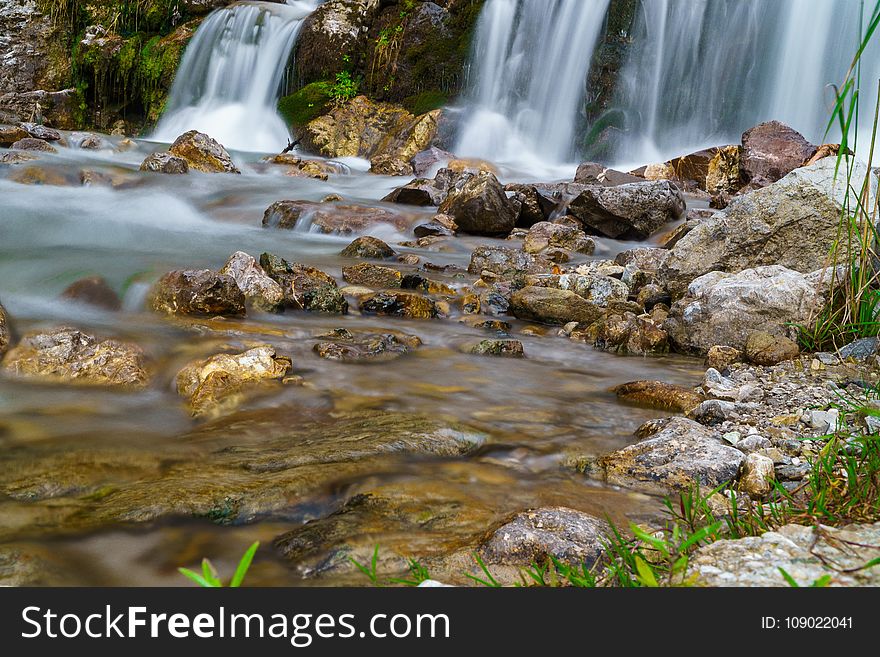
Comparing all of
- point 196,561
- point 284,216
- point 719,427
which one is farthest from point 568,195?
point 196,561

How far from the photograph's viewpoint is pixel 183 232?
8.48m

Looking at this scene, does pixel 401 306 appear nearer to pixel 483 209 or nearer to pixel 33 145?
pixel 483 209

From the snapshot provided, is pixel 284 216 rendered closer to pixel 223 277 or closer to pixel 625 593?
pixel 223 277

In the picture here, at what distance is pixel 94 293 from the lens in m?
5.39

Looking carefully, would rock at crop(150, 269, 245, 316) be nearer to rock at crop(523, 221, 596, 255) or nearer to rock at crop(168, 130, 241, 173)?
rock at crop(523, 221, 596, 255)

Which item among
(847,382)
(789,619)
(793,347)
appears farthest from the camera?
(793,347)

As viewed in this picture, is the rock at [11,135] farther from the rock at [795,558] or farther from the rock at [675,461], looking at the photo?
the rock at [795,558]

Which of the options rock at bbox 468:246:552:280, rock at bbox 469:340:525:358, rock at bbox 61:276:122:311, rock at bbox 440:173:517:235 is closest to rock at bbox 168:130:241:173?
rock at bbox 440:173:517:235

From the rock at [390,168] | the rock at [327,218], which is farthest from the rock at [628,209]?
the rock at [390,168]

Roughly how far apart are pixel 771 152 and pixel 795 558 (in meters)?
12.5

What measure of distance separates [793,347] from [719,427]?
50.7 inches

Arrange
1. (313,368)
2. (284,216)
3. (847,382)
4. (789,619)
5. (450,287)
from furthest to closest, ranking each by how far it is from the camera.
Result: (284,216)
(450,287)
(313,368)
(847,382)
(789,619)

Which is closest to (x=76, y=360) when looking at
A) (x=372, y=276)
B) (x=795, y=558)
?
(x=372, y=276)

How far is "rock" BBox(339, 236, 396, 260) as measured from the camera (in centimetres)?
764
